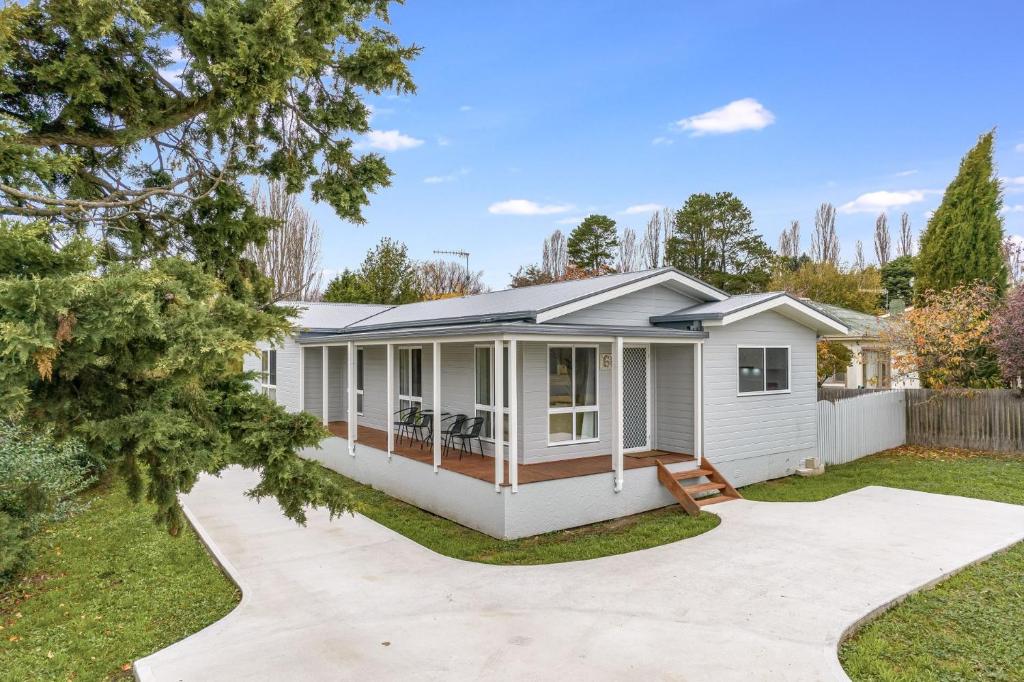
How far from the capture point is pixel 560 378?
1029 cm

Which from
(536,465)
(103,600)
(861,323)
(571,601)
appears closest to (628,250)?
(861,323)

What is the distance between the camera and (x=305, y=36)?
18.6ft

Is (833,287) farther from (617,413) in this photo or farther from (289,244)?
(289,244)

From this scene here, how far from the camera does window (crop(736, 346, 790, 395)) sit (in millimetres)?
11219

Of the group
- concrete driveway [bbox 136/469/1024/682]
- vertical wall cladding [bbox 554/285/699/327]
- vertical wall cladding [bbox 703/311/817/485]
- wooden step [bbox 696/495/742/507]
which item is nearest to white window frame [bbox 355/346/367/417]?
concrete driveway [bbox 136/469/1024/682]

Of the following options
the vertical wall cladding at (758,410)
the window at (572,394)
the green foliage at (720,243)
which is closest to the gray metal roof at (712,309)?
the vertical wall cladding at (758,410)

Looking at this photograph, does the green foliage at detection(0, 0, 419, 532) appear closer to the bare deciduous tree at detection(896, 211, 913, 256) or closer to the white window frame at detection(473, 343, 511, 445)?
the white window frame at detection(473, 343, 511, 445)

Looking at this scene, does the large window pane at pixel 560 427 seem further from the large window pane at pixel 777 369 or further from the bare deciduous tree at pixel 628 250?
the bare deciduous tree at pixel 628 250

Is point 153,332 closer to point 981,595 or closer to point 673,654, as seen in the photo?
point 673,654

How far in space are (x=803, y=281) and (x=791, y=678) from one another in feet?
94.1

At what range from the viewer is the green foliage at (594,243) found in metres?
38.2

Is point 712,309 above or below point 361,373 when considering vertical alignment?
above

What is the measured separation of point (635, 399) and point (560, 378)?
174 centimetres

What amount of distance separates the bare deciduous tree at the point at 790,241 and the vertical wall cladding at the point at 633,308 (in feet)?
121
